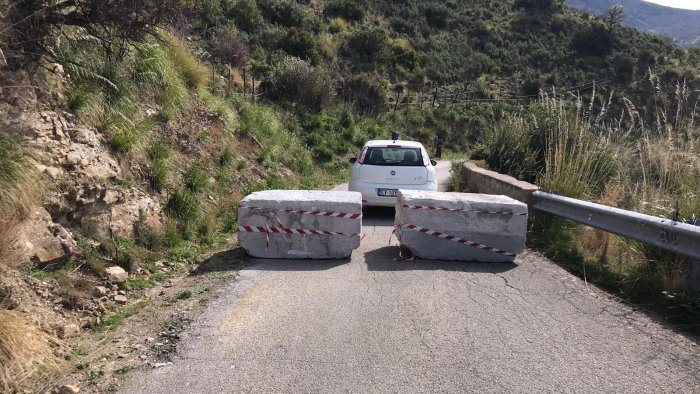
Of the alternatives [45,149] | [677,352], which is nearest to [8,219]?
[45,149]

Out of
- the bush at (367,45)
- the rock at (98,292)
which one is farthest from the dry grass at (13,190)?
the bush at (367,45)

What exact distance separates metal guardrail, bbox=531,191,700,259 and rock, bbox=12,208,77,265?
6.22 meters

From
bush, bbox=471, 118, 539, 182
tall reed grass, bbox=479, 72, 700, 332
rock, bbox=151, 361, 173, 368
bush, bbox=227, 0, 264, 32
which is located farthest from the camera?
bush, bbox=227, 0, 264, 32

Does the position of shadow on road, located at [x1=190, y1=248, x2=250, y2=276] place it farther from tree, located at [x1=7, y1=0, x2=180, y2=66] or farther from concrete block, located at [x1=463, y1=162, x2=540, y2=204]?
concrete block, located at [x1=463, y1=162, x2=540, y2=204]

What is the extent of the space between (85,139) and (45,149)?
919 mm

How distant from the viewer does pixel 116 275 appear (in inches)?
252

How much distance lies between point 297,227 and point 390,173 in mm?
3989

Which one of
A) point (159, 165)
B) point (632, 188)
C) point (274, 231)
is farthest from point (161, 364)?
point (632, 188)

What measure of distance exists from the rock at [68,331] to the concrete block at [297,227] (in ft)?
10.2

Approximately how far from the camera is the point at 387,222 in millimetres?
11680

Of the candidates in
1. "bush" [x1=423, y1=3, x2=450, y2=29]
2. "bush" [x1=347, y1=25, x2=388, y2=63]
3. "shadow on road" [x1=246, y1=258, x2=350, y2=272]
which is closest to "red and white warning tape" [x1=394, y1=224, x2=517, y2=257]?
"shadow on road" [x1=246, y1=258, x2=350, y2=272]

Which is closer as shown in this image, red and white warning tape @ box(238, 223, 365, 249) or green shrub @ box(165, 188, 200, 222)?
red and white warning tape @ box(238, 223, 365, 249)

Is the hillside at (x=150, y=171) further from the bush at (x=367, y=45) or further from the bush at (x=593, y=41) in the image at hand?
the bush at (x=593, y=41)

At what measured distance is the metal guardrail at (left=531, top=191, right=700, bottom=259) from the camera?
5.75 metres
